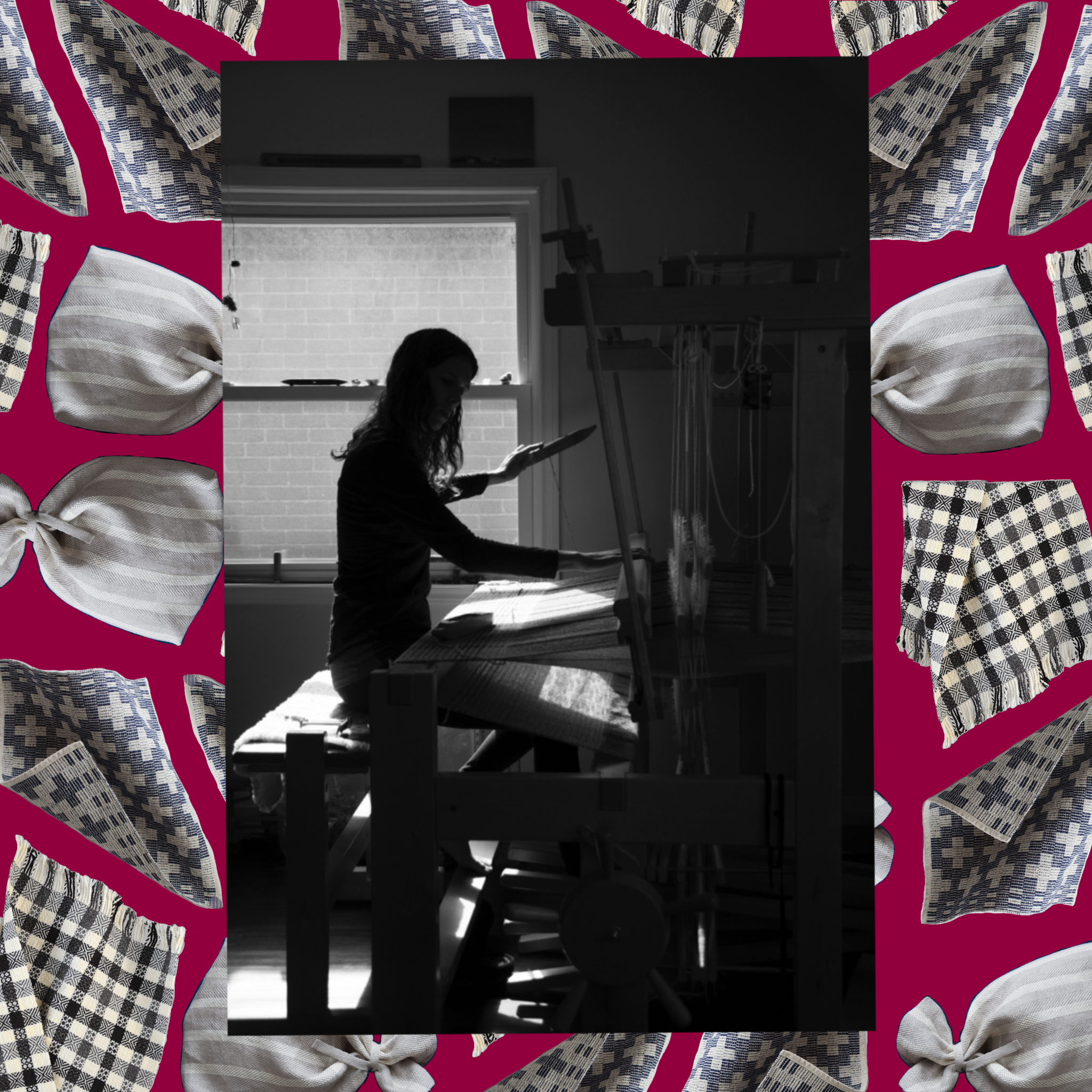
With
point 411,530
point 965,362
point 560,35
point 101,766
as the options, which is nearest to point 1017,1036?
point 965,362

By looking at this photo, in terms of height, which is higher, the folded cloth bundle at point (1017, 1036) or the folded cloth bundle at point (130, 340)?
the folded cloth bundle at point (130, 340)

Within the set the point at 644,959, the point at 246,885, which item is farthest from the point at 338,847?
the point at 644,959

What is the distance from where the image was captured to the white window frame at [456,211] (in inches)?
45.5

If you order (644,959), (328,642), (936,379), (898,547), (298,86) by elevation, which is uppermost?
(298,86)

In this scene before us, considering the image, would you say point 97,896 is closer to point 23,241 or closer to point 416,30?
point 23,241

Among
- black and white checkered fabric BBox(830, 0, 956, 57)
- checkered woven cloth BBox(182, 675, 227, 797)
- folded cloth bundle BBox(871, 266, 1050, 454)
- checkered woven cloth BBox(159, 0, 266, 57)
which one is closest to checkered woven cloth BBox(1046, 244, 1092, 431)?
folded cloth bundle BBox(871, 266, 1050, 454)

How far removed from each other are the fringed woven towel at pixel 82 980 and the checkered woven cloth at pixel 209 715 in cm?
22

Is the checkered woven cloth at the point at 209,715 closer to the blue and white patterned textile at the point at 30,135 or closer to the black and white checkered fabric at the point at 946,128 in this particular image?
the blue and white patterned textile at the point at 30,135

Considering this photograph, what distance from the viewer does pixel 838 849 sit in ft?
3.93

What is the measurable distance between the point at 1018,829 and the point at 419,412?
0.93m

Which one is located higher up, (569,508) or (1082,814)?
(569,508)

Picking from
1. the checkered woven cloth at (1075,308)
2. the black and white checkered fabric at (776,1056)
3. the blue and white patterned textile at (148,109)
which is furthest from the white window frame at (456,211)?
the black and white checkered fabric at (776,1056)

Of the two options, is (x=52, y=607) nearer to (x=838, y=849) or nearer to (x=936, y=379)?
(x=838, y=849)

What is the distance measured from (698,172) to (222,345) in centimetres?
60
